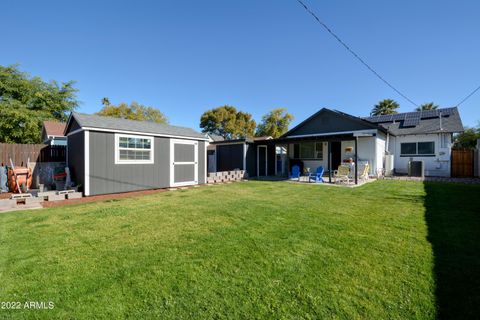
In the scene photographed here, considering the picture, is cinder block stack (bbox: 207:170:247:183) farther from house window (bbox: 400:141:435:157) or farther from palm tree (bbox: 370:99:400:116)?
palm tree (bbox: 370:99:400:116)

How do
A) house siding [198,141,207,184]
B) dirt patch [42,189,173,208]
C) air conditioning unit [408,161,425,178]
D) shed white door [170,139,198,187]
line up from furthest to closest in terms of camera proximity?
1. air conditioning unit [408,161,425,178]
2. house siding [198,141,207,184]
3. shed white door [170,139,198,187]
4. dirt patch [42,189,173,208]

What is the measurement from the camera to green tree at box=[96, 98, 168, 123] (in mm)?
37213

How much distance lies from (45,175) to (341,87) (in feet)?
66.4

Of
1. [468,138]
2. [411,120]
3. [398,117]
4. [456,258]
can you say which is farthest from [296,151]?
[468,138]

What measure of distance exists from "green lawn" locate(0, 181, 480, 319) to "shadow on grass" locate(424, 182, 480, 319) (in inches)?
0.6

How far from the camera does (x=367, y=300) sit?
221cm

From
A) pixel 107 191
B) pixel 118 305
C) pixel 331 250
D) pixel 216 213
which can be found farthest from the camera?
pixel 107 191

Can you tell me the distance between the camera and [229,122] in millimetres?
41750

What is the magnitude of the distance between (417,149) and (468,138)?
17929mm

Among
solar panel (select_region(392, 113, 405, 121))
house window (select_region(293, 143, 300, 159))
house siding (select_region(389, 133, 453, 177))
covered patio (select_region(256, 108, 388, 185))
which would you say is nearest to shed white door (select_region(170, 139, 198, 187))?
covered patio (select_region(256, 108, 388, 185))

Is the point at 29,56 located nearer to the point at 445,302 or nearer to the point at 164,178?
the point at 164,178

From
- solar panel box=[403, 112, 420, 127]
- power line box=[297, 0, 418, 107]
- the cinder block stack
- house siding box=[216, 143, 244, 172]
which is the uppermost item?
power line box=[297, 0, 418, 107]

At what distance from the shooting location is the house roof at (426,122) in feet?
50.3

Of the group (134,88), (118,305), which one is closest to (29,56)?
(134,88)
